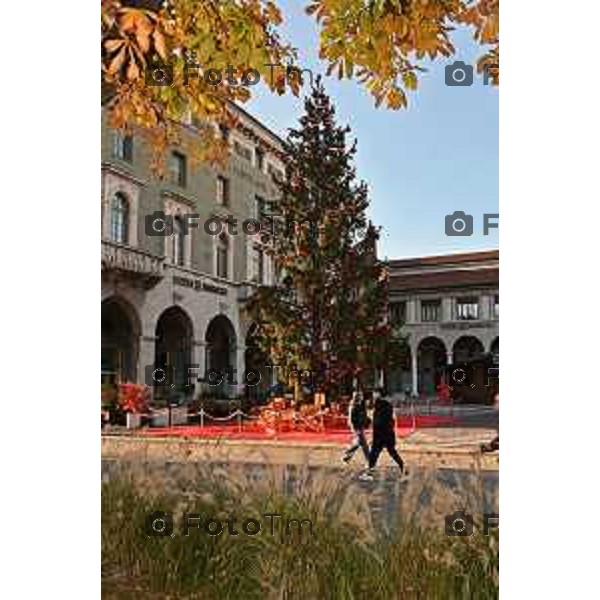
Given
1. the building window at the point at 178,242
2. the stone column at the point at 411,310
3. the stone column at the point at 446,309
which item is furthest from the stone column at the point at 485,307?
the building window at the point at 178,242

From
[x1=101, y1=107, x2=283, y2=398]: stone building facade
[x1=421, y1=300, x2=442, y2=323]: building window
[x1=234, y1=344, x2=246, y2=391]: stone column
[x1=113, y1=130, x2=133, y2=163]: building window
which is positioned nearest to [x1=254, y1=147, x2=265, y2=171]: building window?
[x1=101, y1=107, x2=283, y2=398]: stone building facade

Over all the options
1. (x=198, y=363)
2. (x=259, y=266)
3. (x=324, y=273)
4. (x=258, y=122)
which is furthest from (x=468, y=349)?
(x=258, y=122)

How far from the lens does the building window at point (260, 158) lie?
10.8 feet

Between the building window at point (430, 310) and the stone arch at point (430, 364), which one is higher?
the building window at point (430, 310)

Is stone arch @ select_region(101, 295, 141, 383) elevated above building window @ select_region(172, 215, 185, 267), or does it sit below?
below

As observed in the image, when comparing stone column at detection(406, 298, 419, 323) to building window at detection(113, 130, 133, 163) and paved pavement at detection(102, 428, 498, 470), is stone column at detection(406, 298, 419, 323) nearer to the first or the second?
paved pavement at detection(102, 428, 498, 470)

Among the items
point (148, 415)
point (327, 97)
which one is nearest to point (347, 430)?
point (148, 415)

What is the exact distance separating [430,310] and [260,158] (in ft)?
3.15

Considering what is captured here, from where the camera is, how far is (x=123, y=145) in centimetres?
334

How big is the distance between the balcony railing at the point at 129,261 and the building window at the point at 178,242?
0.30 feet

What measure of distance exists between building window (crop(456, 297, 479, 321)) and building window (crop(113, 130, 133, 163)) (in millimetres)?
1518

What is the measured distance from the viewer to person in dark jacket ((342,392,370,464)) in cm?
304

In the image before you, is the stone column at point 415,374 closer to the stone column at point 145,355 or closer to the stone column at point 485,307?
the stone column at point 485,307

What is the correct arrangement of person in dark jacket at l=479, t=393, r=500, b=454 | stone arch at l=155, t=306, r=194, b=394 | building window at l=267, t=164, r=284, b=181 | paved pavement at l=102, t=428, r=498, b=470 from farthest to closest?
stone arch at l=155, t=306, r=194, b=394 → building window at l=267, t=164, r=284, b=181 → paved pavement at l=102, t=428, r=498, b=470 → person in dark jacket at l=479, t=393, r=500, b=454
